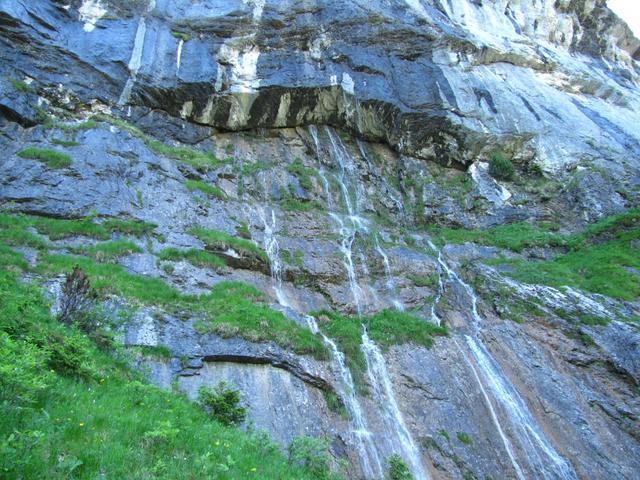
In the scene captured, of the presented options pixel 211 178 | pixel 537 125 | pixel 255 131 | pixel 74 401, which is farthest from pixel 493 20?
pixel 74 401

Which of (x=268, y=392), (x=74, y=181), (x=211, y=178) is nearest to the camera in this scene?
(x=268, y=392)

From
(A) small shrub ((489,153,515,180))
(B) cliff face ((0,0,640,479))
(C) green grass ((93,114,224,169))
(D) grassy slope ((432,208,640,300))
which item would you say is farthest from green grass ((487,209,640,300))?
(C) green grass ((93,114,224,169))

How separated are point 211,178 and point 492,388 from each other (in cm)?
1381

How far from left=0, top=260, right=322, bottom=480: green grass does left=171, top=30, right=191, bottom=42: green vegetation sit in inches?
803

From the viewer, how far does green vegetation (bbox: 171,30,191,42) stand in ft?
86.5

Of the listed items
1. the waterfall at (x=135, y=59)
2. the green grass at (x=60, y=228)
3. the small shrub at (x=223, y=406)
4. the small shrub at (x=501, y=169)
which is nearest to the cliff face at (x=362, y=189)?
the waterfall at (x=135, y=59)

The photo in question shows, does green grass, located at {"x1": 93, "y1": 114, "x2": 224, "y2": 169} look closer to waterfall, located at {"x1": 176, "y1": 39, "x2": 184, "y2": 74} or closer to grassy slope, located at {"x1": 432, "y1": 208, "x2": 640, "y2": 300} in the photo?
waterfall, located at {"x1": 176, "y1": 39, "x2": 184, "y2": 74}

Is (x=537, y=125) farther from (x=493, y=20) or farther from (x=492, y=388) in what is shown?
(x=492, y=388)

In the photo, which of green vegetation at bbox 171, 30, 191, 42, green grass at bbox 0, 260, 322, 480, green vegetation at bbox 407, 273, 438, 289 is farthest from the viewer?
green vegetation at bbox 171, 30, 191, 42

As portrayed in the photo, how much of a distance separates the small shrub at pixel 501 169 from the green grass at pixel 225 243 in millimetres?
15733

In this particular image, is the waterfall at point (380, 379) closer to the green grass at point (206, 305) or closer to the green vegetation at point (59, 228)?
the green grass at point (206, 305)

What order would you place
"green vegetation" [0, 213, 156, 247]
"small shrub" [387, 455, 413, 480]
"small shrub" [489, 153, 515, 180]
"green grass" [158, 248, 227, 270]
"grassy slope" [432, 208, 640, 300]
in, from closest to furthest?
1. "small shrub" [387, 455, 413, 480]
2. "green vegetation" [0, 213, 156, 247]
3. "green grass" [158, 248, 227, 270]
4. "grassy slope" [432, 208, 640, 300]
5. "small shrub" [489, 153, 515, 180]

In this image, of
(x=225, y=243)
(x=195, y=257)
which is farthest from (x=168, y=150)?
(x=195, y=257)

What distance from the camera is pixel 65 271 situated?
13.1 metres
